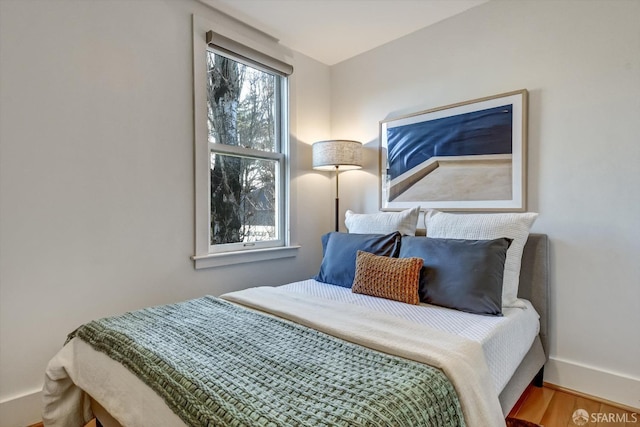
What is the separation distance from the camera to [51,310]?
1757mm

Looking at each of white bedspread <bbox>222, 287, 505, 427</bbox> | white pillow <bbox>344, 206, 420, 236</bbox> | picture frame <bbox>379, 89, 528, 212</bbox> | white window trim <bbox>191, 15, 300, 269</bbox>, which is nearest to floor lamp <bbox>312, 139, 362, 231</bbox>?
picture frame <bbox>379, 89, 528, 212</bbox>

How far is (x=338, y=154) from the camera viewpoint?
2.68 meters

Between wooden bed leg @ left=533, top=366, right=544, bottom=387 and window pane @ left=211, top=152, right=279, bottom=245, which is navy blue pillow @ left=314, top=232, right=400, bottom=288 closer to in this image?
window pane @ left=211, top=152, right=279, bottom=245

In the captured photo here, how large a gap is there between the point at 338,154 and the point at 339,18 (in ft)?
3.22

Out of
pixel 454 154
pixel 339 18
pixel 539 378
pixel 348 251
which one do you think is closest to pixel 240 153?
pixel 348 251

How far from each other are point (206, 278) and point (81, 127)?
3.85 ft

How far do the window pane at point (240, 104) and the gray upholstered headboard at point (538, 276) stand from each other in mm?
1995

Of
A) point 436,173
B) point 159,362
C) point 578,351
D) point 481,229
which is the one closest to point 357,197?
point 436,173

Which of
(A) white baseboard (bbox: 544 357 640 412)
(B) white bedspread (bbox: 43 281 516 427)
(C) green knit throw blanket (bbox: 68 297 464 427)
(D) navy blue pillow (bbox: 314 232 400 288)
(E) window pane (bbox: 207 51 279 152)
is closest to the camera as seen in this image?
(C) green knit throw blanket (bbox: 68 297 464 427)

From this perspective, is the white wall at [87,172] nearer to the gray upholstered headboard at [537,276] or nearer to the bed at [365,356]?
Result: the bed at [365,356]

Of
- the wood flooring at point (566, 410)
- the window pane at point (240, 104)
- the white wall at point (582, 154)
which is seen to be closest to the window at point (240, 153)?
the window pane at point (240, 104)

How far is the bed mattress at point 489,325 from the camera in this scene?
4.46 ft

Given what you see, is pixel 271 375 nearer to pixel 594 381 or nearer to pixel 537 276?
pixel 537 276

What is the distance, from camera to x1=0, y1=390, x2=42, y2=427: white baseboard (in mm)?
1621
